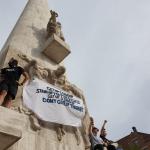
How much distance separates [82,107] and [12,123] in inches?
145

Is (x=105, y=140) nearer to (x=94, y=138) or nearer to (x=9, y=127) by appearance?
(x=94, y=138)

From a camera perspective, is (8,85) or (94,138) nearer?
(8,85)

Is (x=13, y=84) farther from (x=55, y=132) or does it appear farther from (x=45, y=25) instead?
(x=45, y=25)

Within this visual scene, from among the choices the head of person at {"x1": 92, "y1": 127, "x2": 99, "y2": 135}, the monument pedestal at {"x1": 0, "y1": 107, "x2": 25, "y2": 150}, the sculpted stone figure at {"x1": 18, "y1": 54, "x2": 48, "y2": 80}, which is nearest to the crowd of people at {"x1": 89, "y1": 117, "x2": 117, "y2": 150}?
the head of person at {"x1": 92, "y1": 127, "x2": 99, "y2": 135}

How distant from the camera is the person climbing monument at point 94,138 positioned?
8.58 meters

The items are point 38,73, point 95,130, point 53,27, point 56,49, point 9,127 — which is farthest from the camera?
point 53,27

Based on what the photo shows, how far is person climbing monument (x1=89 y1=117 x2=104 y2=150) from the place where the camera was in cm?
858

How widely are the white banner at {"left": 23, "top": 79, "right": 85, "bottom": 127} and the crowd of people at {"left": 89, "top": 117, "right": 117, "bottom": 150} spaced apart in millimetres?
607

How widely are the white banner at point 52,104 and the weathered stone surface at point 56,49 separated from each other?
1816 mm

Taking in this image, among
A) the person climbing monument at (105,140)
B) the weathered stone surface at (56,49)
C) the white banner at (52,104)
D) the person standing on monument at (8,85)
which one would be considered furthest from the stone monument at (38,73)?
the person climbing monument at (105,140)

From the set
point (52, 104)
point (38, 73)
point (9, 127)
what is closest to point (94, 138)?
point (52, 104)

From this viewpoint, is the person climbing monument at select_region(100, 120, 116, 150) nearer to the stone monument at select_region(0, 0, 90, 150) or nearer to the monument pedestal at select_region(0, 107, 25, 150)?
the stone monument at select_region(0, 0, 90, 150)

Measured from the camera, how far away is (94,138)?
9211 millimetres

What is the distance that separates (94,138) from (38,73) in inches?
93.2
